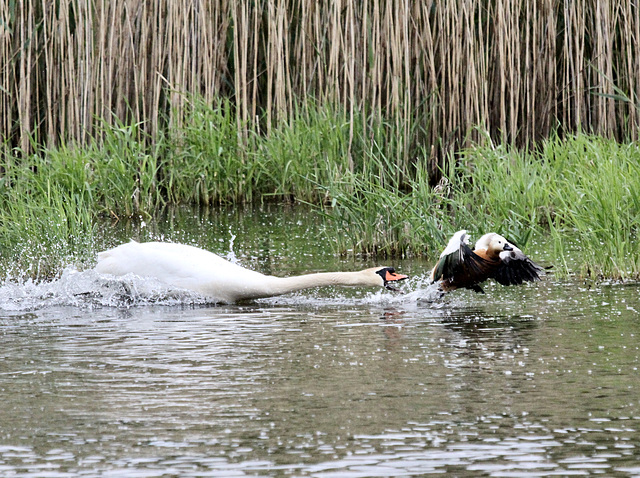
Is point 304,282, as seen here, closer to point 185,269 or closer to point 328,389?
point 185,269

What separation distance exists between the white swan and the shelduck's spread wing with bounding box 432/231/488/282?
0.23m

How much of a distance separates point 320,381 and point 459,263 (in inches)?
75.1

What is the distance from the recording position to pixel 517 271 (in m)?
6.36

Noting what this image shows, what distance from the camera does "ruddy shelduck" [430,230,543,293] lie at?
6.10 m

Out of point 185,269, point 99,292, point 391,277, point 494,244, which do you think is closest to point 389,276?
point 391,277

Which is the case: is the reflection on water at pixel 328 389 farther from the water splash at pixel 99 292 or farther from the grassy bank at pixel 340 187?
the grassy bank at pixel 340 187

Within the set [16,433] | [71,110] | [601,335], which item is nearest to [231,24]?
[71,110]

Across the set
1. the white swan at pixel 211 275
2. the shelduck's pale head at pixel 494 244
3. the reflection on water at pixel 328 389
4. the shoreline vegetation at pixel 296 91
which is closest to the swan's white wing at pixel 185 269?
the white swan at pixel 211 275

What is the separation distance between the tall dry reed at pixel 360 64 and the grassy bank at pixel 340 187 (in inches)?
9.5

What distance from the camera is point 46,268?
7195 mm

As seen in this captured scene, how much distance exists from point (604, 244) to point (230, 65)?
20.3 feet

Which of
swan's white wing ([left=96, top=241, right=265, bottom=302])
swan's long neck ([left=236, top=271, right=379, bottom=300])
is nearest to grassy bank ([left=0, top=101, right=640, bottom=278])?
swan's white wing ([left=96, top=241, right=265, bottom=302])

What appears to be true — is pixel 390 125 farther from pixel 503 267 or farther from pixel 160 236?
pixel 503 267

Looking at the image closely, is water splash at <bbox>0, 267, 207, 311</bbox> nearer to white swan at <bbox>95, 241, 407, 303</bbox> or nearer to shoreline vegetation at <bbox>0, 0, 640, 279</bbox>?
white swan at <bbox>95, 241, 407, 303</bbox>
